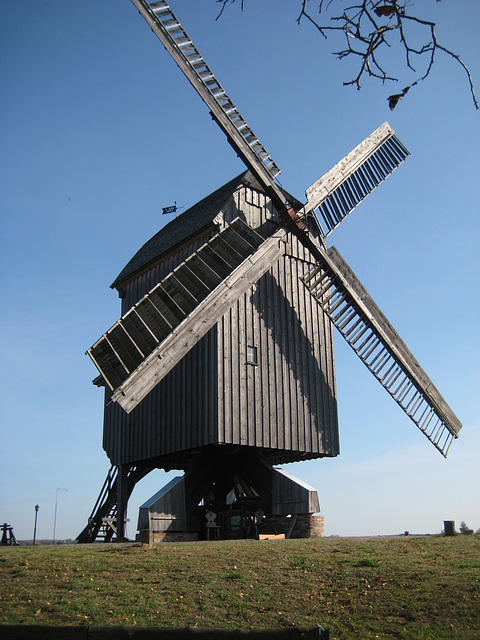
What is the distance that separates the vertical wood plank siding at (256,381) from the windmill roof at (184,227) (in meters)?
0.29

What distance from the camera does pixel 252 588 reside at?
9148mm

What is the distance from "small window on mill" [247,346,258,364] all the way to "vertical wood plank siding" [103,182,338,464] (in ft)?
0.41

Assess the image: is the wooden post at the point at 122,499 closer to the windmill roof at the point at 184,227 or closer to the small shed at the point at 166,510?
the small shed at the point at 166,510

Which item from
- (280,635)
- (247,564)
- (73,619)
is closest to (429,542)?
(247,564)

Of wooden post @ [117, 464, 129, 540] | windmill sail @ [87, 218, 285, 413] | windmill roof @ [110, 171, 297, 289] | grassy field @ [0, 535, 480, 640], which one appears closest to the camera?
grassy field @ [0, 535, 480, 640]

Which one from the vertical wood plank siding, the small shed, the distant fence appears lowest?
the distant fence

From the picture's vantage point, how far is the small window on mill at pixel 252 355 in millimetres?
15587

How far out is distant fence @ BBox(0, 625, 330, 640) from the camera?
184 inches

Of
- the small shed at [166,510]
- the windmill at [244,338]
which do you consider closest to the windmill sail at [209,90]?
the windmill at [244,338]

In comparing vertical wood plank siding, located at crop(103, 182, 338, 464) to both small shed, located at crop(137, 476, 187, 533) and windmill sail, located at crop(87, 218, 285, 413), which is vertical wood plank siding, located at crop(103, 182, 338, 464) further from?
windmill sail, located at crop(87, 218, 285, 413)

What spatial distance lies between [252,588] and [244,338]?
7.31 m

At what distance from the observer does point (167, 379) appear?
1661 cm

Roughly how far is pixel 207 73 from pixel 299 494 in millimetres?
10332

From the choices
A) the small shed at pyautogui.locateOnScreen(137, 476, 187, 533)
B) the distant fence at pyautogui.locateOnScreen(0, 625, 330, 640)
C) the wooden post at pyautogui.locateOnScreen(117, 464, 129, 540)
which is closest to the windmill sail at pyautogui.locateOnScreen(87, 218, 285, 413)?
the small shed at pyautogui.locateOnScreen(137, 476, 187, 533)
